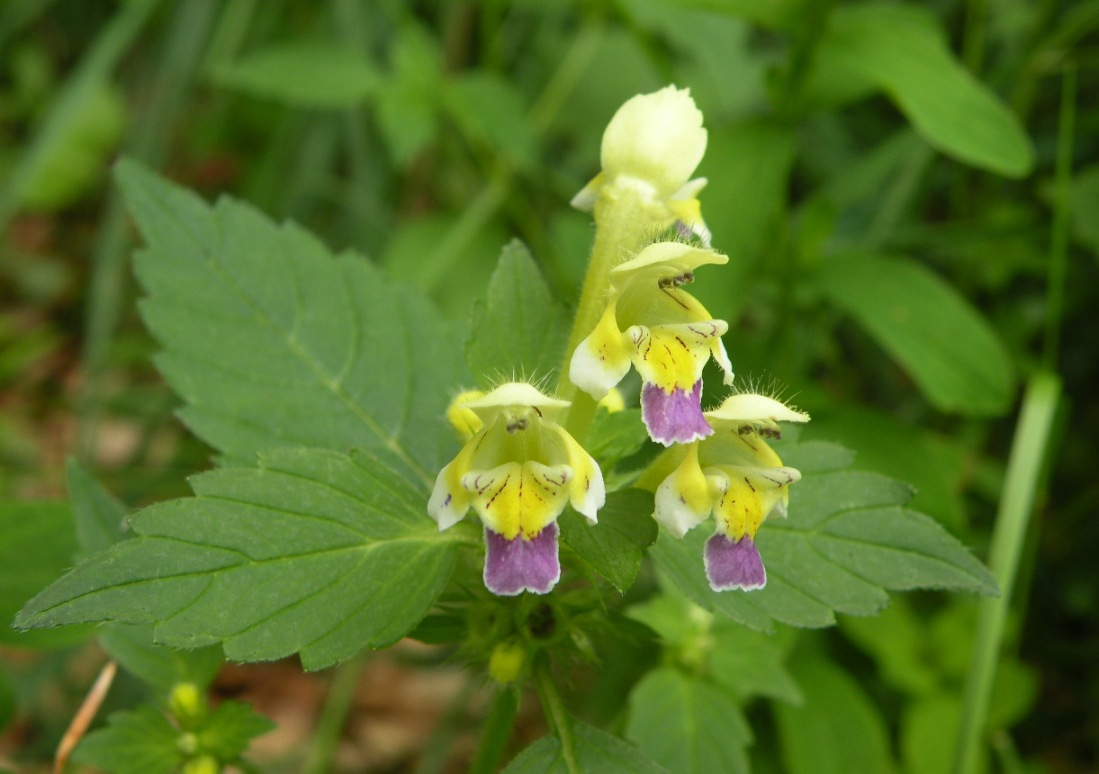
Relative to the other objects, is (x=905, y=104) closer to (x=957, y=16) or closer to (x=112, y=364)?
(x=957, y=16)

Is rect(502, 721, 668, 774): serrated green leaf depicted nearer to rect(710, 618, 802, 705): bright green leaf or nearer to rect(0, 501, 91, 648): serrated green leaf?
rect(710, 618, 802, 705): bright green leaf

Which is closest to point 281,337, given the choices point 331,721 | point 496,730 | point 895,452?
point 496,730

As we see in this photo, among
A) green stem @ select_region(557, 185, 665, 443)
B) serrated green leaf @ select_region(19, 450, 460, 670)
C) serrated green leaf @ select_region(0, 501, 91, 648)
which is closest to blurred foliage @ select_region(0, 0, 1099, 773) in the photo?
serrated green leaf @ select_region(0, 501, 91, 648)

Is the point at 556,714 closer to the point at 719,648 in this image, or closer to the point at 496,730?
the point at 496,730

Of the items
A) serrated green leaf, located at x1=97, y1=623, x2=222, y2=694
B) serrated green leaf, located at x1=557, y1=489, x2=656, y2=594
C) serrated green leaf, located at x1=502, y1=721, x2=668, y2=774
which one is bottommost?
serrated green leaf, located at x1=97, y1=623, x2=222, y2=694

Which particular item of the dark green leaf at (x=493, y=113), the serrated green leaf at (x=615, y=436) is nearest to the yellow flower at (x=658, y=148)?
the serrated green leaf at (x=615, y=436)

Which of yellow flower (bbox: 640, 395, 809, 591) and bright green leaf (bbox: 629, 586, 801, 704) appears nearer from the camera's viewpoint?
yellow flower (bbox: 640, 395, 809, 591)

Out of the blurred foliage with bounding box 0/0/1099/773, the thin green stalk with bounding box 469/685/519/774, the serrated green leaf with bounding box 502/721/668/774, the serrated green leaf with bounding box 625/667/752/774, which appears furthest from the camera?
the blurred foliage with bounding box 0/0/1099/773

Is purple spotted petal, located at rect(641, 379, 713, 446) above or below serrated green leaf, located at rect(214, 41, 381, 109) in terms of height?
below
